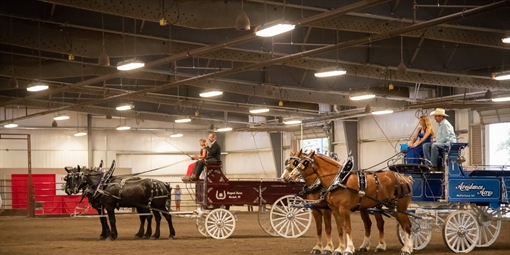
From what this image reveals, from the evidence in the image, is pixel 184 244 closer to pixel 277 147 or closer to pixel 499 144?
pixel 499 144

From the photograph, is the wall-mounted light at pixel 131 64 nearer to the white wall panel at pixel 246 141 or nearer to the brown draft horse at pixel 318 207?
the brown draft horse at pixel 318 207

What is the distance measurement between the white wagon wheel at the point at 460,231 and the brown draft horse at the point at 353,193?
2.31 feet

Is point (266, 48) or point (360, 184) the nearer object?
point (360, 184)

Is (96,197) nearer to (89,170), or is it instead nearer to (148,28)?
(89,170)

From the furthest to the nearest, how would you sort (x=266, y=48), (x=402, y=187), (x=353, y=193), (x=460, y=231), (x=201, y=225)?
(x=266, y=48) → (x=201, y=225) → (x=460, y=231) → (x=402, y=187) → (x=353, y=193)

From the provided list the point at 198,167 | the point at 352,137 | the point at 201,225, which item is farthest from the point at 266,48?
the point at 352,137

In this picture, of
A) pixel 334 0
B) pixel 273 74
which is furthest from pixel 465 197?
pixel 273 74

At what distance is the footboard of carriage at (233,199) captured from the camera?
57.0ft

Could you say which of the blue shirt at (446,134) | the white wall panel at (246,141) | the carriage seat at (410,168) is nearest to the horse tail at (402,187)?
the carriage seat at (410,168)

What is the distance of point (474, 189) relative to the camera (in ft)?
44.3

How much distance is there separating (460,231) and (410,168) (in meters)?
1.35

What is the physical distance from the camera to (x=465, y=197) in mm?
13422

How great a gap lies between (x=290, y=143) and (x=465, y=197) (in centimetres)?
2481

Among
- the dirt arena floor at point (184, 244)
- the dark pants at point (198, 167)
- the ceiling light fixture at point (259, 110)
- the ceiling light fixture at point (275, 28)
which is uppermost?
the ceiling light fixture at point (275, 28)
